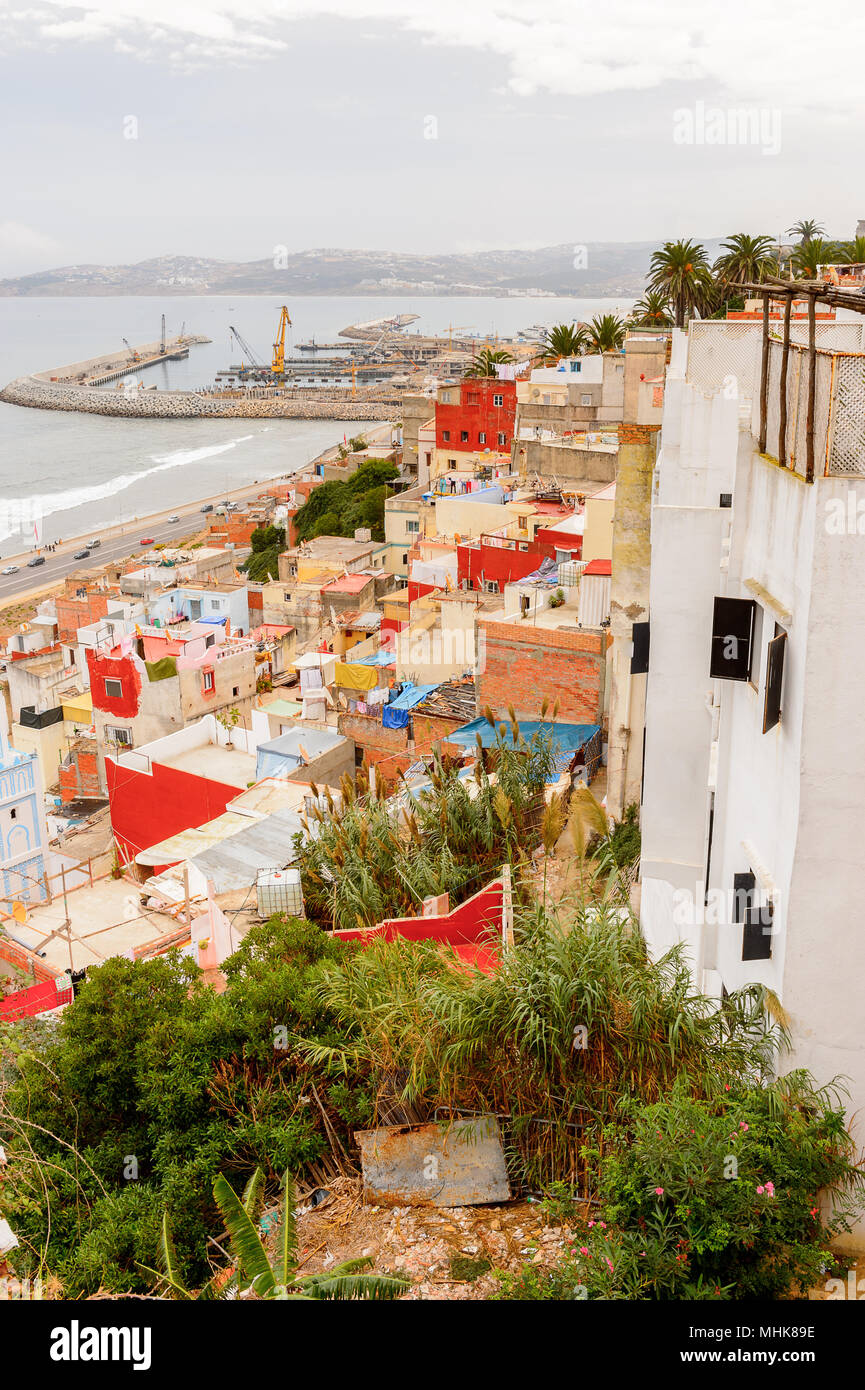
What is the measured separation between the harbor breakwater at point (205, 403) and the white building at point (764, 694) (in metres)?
125

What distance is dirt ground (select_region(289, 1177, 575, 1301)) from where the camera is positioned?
5984mm

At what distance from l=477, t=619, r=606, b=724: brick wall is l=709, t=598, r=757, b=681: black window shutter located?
30.3 ft

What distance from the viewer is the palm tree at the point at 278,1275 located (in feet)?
17.8

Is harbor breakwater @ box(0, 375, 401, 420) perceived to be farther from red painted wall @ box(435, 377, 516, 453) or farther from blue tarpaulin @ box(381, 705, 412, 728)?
blue tarpaulin @ box(381, 705, 412, 728)

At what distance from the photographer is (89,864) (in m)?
18.8

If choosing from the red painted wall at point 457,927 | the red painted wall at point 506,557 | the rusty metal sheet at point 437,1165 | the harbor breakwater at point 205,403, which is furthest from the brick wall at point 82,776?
the harbor breakwater at point 205,403

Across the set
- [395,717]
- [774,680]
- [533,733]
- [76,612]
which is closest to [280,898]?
[533,733]

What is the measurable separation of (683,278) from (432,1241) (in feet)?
109

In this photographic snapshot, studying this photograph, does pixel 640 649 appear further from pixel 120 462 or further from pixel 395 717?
pixel 120 462

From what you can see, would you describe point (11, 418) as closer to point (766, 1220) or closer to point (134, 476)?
point (134, 476)

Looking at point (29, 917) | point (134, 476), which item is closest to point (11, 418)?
point (134, 476)

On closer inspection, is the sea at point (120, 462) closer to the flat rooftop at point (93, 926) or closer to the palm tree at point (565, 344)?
the palm tree at point (565, 344)

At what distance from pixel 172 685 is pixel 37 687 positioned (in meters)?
10.6

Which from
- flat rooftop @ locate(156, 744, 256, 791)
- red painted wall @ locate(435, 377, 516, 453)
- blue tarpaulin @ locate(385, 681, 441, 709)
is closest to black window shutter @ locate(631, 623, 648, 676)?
blue tarpaulin @ locate(385, 681, 441, 709)
